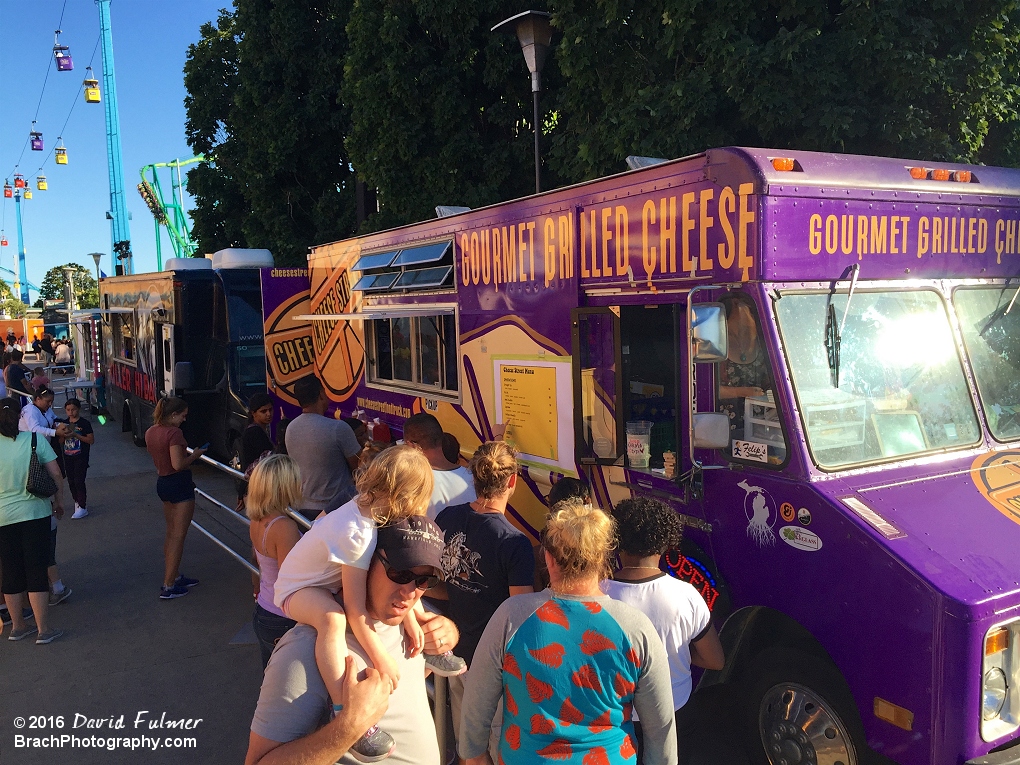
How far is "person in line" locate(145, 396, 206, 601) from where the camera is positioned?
6.71 meters

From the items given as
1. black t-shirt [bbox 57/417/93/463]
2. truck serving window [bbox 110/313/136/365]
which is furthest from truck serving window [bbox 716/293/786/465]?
truck serving window [bbox 110/313/136/365]

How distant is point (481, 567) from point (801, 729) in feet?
5.32

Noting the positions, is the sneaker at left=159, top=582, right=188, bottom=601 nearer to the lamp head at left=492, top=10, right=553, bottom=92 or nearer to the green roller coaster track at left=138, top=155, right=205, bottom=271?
the lamp head at left=492, top=10, right=553, bottom=92

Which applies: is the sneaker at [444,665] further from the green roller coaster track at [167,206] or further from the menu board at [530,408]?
the green roller coaster track at [167,206]

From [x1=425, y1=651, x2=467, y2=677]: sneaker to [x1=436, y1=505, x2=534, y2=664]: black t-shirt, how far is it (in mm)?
764

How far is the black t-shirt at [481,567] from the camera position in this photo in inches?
135

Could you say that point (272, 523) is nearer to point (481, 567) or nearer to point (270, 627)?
point (270, 627)

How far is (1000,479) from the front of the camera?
12.3 ft

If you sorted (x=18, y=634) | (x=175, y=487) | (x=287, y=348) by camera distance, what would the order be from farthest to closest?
(x=287, y=348), (x=175, y=487), (x=18, y=634)

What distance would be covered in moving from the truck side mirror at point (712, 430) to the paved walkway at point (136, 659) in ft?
10.2

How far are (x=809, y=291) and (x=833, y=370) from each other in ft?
1.31

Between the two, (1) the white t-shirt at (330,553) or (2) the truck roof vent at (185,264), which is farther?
(2) the truck roof vent at (185,264)

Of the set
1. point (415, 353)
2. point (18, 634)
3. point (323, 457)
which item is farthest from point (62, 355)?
point (323, 457)

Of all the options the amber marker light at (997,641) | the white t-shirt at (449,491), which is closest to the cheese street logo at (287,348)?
the white t-shirt at (449,491)
